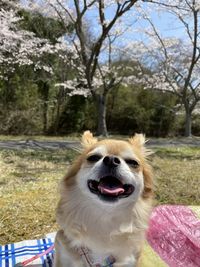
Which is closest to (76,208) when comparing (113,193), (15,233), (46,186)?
(113,193)

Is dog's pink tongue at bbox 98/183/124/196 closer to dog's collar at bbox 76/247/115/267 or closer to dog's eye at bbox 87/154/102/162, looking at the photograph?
dog's eye at bbox 87/154/102/162

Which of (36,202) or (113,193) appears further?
(36,202)

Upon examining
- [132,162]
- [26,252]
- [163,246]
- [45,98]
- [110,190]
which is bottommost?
[26,252]

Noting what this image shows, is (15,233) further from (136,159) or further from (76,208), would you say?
(136,159)

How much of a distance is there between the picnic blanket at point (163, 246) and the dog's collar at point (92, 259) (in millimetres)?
524

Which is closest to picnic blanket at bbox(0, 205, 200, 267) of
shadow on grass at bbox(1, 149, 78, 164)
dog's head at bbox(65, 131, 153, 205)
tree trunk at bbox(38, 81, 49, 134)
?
dog's head at bbox(65, 131, 153, 205)

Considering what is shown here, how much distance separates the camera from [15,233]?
3457 mm

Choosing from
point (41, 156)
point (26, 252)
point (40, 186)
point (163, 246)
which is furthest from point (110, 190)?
point (41, 156)

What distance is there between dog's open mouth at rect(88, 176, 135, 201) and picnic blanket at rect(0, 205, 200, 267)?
84 cm

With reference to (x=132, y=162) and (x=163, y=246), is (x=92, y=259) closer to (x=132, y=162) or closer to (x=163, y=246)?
(x=132, y=162)

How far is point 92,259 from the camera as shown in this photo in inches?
84.0

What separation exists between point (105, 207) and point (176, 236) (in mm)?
1326

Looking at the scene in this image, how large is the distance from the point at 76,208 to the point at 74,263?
0.34 metres

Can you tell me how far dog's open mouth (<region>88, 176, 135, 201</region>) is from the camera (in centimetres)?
197
